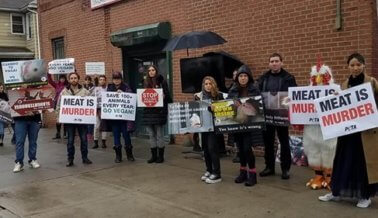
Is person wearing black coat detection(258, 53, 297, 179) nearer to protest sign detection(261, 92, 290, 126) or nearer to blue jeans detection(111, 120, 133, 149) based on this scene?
protest sign detection(261, 92, 290, 126)

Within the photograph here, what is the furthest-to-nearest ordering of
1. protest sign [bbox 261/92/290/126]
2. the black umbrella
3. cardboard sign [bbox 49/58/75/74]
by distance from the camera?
cardboard sign [bbox 49/58/75/74]
the black umbrella
protest sign [bbox 261/92/290/126]

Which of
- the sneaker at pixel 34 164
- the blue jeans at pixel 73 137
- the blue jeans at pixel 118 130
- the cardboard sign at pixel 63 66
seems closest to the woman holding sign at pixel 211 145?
the blue jeans at pixel 118 130

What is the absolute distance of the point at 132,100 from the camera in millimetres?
8875

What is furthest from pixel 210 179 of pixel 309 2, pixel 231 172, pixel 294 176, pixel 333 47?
pixel 309 2

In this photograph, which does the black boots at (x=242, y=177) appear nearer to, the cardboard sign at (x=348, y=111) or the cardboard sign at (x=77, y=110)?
the cardboard sign at (x=348, y=111)

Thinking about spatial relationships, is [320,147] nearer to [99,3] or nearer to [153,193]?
[153,193]

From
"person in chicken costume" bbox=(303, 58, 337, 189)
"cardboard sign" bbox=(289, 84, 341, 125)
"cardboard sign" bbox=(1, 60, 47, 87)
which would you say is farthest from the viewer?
"cardboard sign" bbox=(1, 60, 47, 87)

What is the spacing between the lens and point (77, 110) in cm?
869

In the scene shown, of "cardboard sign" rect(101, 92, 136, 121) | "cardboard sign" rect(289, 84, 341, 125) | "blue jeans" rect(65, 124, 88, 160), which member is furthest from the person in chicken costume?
"blue jeans" rect(65, 124, 88, 160)

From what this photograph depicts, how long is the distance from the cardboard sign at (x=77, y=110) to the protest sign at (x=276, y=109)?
3.33 metres

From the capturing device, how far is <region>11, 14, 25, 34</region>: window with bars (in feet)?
97.7

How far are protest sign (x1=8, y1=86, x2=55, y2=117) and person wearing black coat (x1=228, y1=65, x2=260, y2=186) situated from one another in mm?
3786

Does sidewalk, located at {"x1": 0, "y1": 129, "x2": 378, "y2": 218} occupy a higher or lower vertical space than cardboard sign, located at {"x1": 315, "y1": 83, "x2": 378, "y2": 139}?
lower

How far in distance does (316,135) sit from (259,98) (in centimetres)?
92
